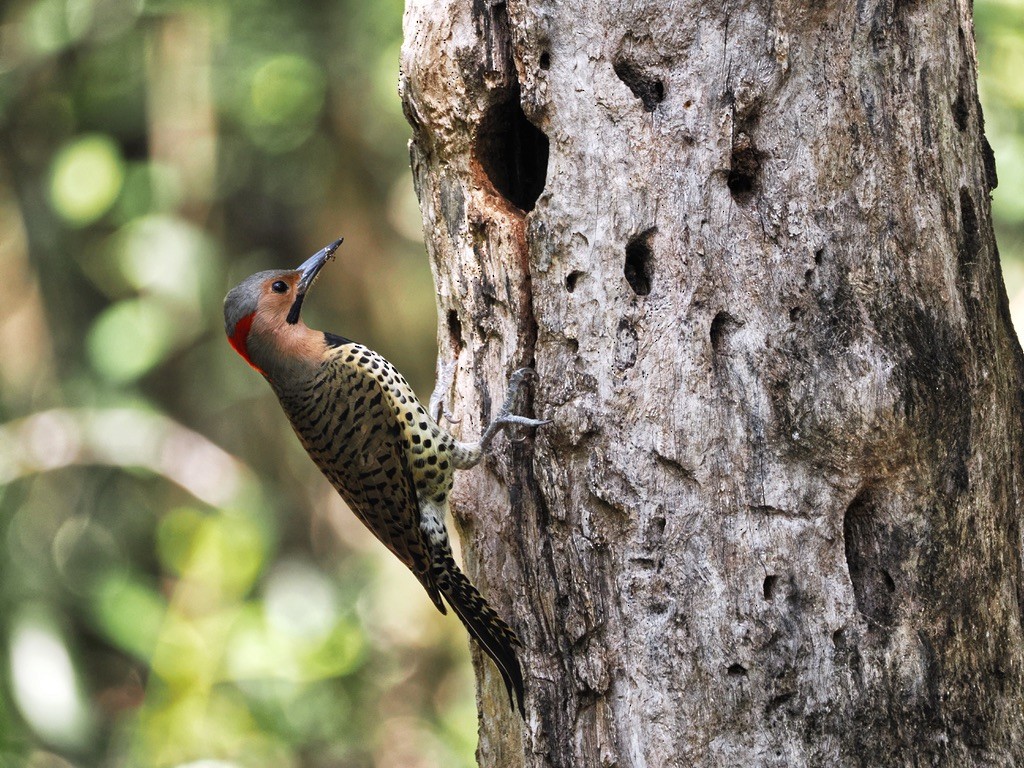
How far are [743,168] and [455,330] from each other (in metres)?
0.97

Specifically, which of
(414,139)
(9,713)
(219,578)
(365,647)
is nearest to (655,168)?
(414,139)

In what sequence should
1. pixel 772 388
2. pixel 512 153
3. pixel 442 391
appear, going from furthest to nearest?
1. pixel 442 391
2. pixel 512 153
3. pixel 772 388

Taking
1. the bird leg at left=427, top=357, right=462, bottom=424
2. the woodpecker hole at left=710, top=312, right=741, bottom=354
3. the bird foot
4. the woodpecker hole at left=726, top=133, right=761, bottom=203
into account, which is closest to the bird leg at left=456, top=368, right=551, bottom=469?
the bird foot

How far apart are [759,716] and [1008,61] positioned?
382 centimetres

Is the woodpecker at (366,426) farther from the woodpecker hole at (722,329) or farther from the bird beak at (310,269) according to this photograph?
the woodpecker hole at (722,329)

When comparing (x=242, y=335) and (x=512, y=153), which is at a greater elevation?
(x=512, y=153)

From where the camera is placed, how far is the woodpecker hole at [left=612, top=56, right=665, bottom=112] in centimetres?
274

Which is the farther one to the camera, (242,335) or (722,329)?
(242,335)

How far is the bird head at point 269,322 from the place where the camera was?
11.7ft

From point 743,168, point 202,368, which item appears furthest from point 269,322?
point 202,368

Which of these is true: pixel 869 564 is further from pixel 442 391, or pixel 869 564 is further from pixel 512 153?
pixel 512 153

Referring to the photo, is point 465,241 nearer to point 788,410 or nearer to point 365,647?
point 788,410

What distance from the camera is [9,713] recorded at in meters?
5.48

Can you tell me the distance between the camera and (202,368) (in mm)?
7504
